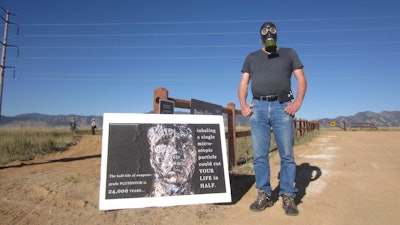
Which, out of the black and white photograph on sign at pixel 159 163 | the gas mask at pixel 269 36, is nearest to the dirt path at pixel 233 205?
the black and white photograph on sign at pixel 159 163

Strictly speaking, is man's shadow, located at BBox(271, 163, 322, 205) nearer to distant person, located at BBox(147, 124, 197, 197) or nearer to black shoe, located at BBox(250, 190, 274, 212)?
black shoe, located at BBox(250, 190, 274, 212)

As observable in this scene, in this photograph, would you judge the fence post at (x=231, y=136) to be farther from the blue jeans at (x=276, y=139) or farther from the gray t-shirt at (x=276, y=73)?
the gray t-shirt at (x=276, y=73)

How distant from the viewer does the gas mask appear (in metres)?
3.91

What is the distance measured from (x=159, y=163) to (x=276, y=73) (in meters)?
1.72

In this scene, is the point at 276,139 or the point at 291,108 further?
the point at 276,139

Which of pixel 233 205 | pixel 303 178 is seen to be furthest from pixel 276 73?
pixel 303 178

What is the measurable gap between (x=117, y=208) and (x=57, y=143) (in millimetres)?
12842

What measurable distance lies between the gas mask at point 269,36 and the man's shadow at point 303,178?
1.96 meters

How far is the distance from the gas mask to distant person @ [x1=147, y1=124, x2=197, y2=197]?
4.56 feet

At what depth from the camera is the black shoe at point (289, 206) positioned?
3.66m

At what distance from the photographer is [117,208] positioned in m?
3.41

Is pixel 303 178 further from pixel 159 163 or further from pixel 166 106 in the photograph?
pixel 159 163

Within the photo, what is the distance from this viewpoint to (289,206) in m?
3.72

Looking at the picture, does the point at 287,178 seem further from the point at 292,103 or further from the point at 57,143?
the point at 57,143
